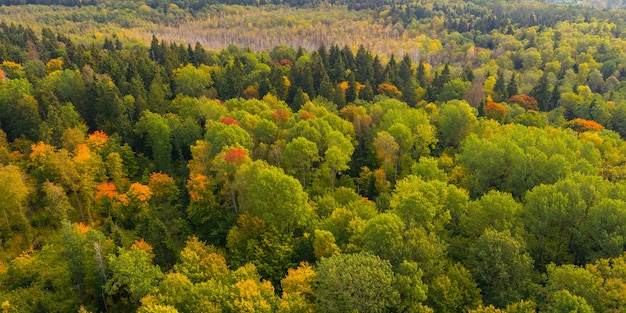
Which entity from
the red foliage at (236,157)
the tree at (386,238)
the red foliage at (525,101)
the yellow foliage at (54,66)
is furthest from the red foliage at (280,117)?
the red foliage at (525,101)

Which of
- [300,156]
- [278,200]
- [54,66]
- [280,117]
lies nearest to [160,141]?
[280,117]

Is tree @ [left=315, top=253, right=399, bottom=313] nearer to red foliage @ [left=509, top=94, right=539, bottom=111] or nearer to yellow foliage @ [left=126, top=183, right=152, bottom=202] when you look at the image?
yellow foliage @ [left=126, top=183, right=152, bottom=202]

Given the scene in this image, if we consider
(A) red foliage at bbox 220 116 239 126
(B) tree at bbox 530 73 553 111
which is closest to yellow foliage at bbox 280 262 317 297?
(A) red foliage at bbox 220 116 239 126

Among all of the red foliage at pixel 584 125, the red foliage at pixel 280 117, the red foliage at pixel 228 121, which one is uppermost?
the red foliage at pixel 228 121

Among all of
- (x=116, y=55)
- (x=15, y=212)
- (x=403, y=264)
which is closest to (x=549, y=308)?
(x=403, y=264)

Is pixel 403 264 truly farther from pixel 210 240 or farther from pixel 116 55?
pixel 116 55

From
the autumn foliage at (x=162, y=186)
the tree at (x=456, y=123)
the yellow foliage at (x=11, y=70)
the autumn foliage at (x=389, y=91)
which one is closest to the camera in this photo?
the autumn foliage at (x=162, y=186)

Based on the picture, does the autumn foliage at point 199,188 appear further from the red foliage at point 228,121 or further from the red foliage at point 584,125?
the red foliage at point 584,125

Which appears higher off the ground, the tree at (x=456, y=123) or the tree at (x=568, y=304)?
the tree at (x=456, y=123)
